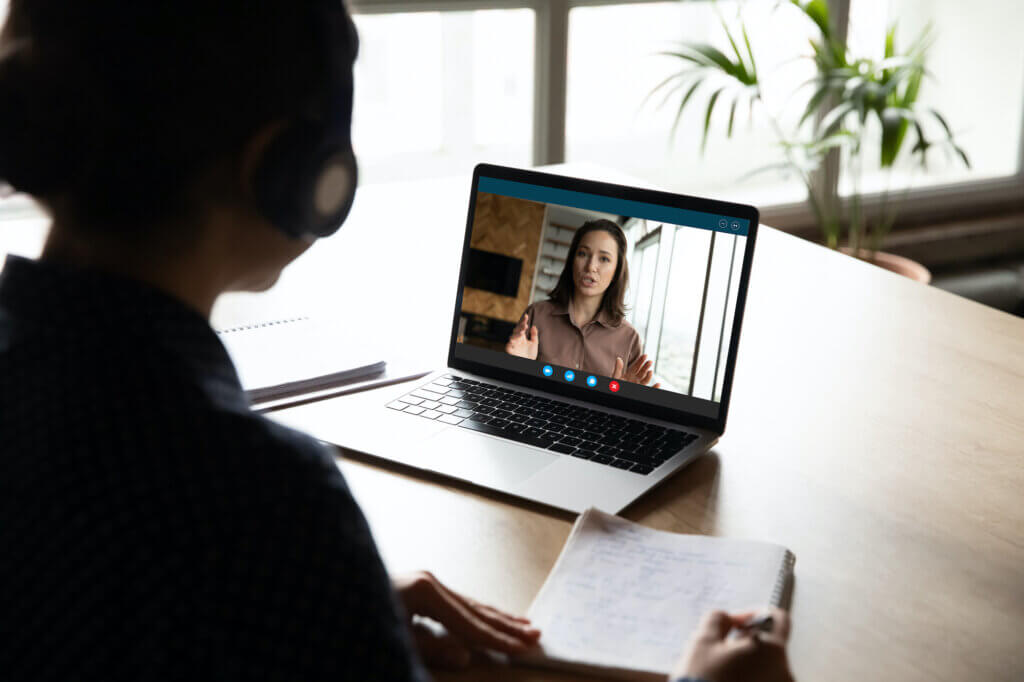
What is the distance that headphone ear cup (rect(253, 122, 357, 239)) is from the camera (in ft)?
2.16

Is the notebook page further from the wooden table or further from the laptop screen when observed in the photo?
the laptop screen

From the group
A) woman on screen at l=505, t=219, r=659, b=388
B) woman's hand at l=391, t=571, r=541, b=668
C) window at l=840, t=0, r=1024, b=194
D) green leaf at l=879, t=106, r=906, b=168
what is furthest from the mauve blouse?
window at l=840, t=0, r=1024, b=194

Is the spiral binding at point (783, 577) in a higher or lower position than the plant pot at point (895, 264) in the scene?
higher

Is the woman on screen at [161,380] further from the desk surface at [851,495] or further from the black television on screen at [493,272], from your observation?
the black television on screen at [493,272]

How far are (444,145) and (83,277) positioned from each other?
4.32 metres

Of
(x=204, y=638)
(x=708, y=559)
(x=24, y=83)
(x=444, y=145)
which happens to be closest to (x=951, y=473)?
(x=708, y=559)

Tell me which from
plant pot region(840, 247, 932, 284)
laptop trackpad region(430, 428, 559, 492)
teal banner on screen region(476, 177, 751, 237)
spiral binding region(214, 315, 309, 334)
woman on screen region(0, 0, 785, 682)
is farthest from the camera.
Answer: plant pot region(840, 247, 932, 284)

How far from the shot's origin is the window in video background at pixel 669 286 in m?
1.16

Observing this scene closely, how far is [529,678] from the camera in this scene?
80 cm

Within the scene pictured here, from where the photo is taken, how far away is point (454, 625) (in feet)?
2.70

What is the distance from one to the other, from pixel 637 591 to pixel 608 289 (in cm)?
39

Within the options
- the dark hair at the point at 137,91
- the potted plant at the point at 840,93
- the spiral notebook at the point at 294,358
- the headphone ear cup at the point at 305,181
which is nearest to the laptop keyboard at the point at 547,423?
the spiral notebook at the point at 294,358

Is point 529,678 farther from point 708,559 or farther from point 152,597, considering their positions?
point 152,597

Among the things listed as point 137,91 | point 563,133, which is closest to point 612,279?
point 137,91
